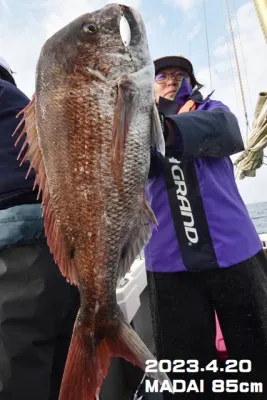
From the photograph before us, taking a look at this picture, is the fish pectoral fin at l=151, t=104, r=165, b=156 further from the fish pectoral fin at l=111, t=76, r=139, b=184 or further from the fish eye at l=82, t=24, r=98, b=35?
the fish eye at l=82, t=24, r=98, b=35

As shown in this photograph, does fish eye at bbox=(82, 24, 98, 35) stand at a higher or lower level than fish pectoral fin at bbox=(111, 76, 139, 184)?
higher

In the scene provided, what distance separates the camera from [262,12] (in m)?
4.07

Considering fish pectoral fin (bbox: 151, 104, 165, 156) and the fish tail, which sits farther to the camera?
fish pectoral fin (bbox: 151, 104, 165, 156)

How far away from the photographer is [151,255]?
236 cm

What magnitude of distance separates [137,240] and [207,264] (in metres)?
1.04

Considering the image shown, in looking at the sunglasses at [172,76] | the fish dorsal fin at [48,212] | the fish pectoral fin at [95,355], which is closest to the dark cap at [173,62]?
the sunglasses at [172,76]

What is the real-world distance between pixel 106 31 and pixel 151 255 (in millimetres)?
1511

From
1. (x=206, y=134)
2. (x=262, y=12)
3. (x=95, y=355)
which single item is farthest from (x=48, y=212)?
(x=262, y=12)

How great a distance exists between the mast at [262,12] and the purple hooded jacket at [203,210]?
2342 mm

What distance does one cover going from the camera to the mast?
4023 mm

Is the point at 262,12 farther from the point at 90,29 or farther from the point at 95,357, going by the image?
the point at 95,357

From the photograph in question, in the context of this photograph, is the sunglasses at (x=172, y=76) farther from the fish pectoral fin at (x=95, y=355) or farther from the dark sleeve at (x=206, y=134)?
the fish pectoral fin at (x=95, y=355)

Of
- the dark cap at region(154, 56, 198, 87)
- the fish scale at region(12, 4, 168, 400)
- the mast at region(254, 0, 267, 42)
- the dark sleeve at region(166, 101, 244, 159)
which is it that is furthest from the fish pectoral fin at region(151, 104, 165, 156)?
the mast at region(254, 0, 267, 42)

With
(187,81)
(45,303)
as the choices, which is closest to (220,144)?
(187,81)
